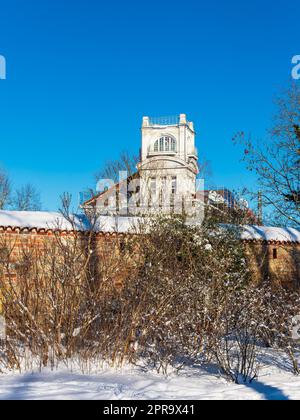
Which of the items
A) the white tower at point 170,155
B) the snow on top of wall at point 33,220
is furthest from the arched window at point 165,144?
the snow on top of wall at point 33,220

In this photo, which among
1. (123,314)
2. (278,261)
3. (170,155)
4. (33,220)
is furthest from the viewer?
(170,155)

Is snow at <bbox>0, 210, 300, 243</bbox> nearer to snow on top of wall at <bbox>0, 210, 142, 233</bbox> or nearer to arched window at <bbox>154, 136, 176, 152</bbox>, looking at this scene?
snow on top of wall at <bbox>0, 210, 142, 233</bbox>

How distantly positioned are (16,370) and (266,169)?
10149mm

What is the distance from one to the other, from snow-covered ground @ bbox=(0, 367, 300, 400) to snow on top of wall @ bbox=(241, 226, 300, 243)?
25.7ft

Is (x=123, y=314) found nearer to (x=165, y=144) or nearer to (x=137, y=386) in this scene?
(x=137, y=386)

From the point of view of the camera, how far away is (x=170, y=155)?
3731 cm

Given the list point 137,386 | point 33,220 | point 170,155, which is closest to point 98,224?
point 33,220

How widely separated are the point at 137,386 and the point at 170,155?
32.5m

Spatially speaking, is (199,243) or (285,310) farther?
(199,243)

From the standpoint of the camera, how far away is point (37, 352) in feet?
20.5

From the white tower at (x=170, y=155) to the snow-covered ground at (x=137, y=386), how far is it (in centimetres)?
2342

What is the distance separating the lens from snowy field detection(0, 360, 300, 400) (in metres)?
4.95
